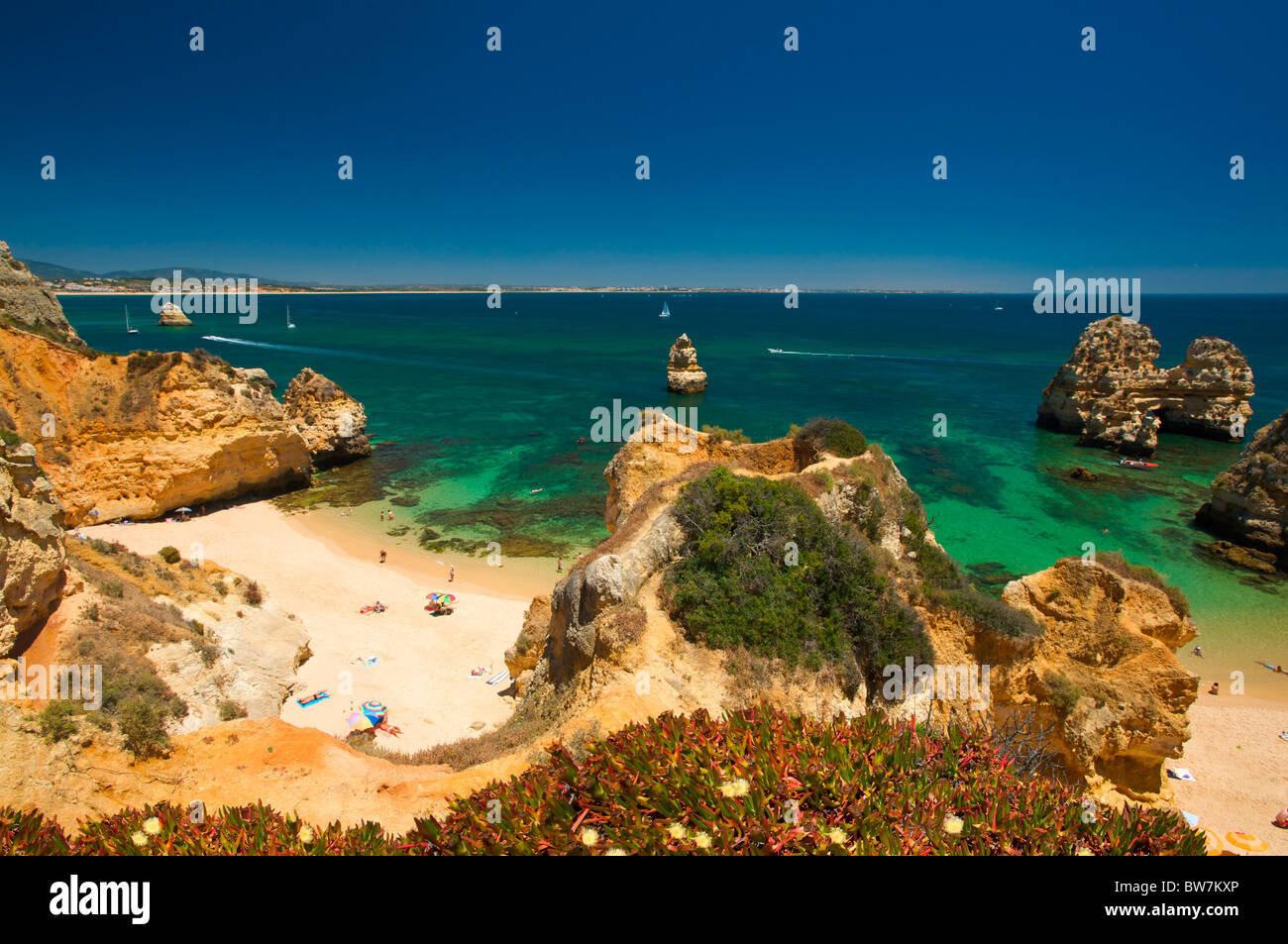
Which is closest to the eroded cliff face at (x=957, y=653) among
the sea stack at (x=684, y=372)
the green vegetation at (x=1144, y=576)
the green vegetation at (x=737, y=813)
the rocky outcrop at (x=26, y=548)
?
the green vegetation at (x=1144, y=576)

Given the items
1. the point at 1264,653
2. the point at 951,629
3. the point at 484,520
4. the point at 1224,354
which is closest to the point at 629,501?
the point at 951,629

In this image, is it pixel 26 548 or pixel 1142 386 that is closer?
pixel 26 548

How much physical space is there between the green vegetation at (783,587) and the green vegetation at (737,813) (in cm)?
373

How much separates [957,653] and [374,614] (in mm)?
18714

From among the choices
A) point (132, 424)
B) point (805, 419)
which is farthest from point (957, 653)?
point (805, 419)

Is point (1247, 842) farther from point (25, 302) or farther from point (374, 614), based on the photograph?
point (25, 302)

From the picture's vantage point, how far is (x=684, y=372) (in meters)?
66.9

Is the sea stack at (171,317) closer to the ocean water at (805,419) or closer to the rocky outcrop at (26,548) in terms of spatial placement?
the ocean water at (805,419)

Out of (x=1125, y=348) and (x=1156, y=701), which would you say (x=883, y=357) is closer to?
(x=1125, y=348)

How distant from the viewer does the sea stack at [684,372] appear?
66625mm

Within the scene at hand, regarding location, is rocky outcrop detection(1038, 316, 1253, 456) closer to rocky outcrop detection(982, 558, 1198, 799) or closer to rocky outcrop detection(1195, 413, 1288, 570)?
rocky outcrop detection(1195, 413, 1288, 570)

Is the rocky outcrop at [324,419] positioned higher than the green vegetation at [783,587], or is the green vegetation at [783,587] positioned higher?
the rocky outcrop at [324,419]
